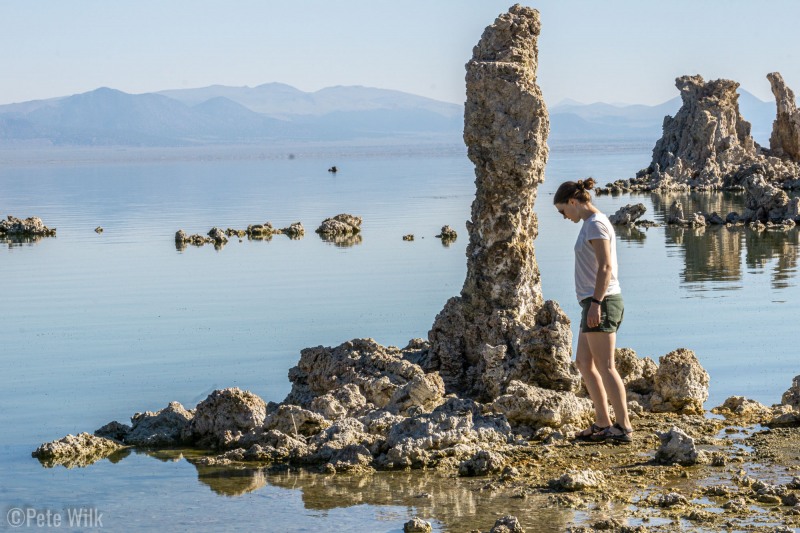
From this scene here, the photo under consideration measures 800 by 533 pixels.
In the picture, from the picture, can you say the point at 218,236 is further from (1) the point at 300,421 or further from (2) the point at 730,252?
(1) the point at 300,421

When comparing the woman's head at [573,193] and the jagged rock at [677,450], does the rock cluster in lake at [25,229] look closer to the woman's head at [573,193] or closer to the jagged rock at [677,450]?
the woman's head at [573,193]

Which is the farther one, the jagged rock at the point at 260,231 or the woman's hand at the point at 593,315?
the jagged rock at the point at 260,231

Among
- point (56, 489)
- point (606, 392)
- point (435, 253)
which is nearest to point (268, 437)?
point (56, 489)

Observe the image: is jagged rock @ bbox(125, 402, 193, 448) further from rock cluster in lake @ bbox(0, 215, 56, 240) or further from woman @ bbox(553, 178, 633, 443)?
rock cluster in lake @ bbox(0, 215, 56, 240)

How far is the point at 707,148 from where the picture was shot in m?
55.5

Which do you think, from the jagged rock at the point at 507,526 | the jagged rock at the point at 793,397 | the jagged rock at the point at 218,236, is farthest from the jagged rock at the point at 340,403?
the jagged rock at the point at 218,236

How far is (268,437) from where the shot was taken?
34.0 ft

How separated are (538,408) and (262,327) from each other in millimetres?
7619

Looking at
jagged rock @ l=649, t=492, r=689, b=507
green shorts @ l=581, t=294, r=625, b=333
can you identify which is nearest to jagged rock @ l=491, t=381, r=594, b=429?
green shorts @ l=581, t=294, r=625, b=333

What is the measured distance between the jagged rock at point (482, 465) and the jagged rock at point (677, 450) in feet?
3.94

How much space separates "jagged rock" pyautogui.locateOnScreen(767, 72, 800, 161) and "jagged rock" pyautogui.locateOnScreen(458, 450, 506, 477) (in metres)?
52.4

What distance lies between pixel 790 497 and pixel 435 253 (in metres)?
19.5

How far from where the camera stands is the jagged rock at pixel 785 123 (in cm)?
5809

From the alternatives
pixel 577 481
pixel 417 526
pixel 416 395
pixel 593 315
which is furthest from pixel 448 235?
pixel 417 526
